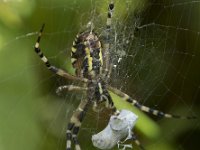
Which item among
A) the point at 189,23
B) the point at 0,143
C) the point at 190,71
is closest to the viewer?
the point at 0,143

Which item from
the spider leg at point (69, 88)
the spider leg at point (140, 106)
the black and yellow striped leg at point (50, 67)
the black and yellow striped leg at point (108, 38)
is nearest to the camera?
the black and yellow striped leg at point (50, 67)

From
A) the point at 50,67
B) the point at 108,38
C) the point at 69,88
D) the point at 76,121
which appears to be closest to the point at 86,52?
the point at 50,67

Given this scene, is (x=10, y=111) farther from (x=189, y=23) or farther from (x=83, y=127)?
(x=189, y=23)

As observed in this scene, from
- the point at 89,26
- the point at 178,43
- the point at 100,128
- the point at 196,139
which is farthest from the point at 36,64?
the point at 196,139

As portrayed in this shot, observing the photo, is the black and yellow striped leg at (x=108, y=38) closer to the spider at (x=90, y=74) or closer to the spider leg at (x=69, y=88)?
the spider at (x=90, y=74)

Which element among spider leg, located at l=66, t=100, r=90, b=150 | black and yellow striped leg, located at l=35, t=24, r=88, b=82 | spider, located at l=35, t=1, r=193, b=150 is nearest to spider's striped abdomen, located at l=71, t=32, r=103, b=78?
spider, located at l=35, t=1, r=193, b=150

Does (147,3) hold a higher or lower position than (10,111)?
higher

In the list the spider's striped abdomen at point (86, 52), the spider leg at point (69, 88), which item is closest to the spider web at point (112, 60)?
the spider leg at point (69, 88)

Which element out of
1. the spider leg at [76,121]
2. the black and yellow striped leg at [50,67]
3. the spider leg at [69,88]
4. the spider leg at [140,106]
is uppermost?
→ the black and yellow striped leg at [50,67]
